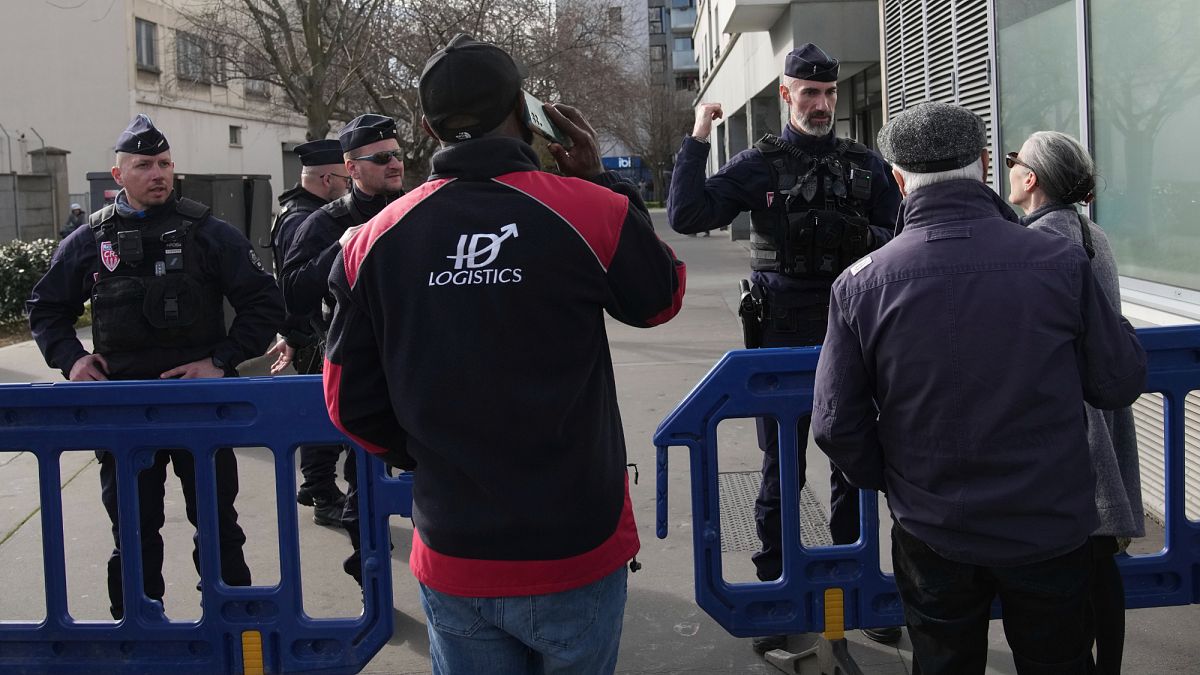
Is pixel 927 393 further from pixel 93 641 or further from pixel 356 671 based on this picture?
pixel 93 641

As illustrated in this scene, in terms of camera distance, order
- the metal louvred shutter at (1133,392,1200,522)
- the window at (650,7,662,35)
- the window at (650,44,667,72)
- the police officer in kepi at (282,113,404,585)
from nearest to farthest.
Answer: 1. the metal louvred shutter at (1133,392,1200,522)
2. the police officer in kepi at (282,113,404,585)
3. the window at (650,44,667,72)
4. the window at (650,7,662,35)

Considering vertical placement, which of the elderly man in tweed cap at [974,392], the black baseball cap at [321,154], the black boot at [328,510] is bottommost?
the black boot at [328,510]

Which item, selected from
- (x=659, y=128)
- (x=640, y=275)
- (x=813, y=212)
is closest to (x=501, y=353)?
(x=640, y=275)

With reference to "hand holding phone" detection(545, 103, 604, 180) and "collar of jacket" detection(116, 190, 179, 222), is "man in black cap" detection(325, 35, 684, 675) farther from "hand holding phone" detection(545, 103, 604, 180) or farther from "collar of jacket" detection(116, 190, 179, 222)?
"collar of jacket" detection(116, 190, 179, 222)

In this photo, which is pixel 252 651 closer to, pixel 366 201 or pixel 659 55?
pixel 366 201

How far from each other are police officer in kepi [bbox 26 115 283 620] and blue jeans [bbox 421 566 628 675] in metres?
2.25

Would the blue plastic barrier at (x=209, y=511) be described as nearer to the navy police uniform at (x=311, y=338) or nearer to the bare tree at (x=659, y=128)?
the navy police uniform at (x=311, y=338)

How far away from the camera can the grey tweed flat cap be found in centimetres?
267

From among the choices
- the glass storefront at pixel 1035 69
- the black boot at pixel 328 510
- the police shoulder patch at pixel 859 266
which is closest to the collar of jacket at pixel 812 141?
the police shoulder patch at pixel 859 266

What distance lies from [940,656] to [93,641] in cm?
286

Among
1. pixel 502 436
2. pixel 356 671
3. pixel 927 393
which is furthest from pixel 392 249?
pixel 356 671

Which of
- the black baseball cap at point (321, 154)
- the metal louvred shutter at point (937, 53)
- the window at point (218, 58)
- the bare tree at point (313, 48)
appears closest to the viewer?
the black baseball cap at point (321, 154)

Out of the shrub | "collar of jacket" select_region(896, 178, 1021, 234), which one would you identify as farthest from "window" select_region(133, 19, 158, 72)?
"collar of jacket" select_region(896, 178, 1021, 234)

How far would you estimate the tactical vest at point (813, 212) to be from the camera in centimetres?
421
